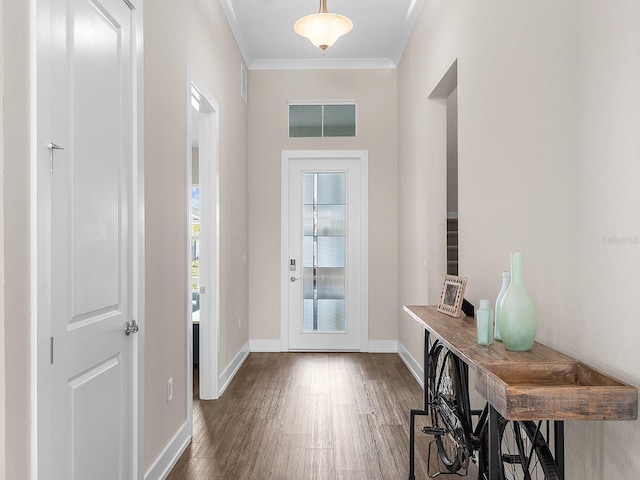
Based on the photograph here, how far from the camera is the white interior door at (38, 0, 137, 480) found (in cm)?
143

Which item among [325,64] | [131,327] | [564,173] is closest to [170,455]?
[131,327]

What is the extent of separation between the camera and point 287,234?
5.16 metres

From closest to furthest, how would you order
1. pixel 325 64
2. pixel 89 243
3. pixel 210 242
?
1. pixel 89 243
2. pixel 210 242
3. pixel 325 64

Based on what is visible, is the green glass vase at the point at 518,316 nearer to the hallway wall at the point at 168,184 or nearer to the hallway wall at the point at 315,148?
the hallway wall at the point at 168,184

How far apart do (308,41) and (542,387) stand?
417 centimetres

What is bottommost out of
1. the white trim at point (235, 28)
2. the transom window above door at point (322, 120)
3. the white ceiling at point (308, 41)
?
the transom window above door at point (322, 120)

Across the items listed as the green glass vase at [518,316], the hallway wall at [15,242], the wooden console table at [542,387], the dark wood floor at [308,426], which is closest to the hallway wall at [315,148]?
the dark wood floor at [308,426]

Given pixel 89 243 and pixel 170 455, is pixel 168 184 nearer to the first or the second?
pixel 89 243

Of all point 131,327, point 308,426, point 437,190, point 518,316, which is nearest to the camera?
point 518,316

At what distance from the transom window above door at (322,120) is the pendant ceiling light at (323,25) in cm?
192

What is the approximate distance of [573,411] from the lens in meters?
1.22

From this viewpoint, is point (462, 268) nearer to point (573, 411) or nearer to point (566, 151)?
point (566, 151)

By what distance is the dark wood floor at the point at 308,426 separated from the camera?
2494 millimetres

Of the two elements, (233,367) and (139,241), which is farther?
(233,367)
